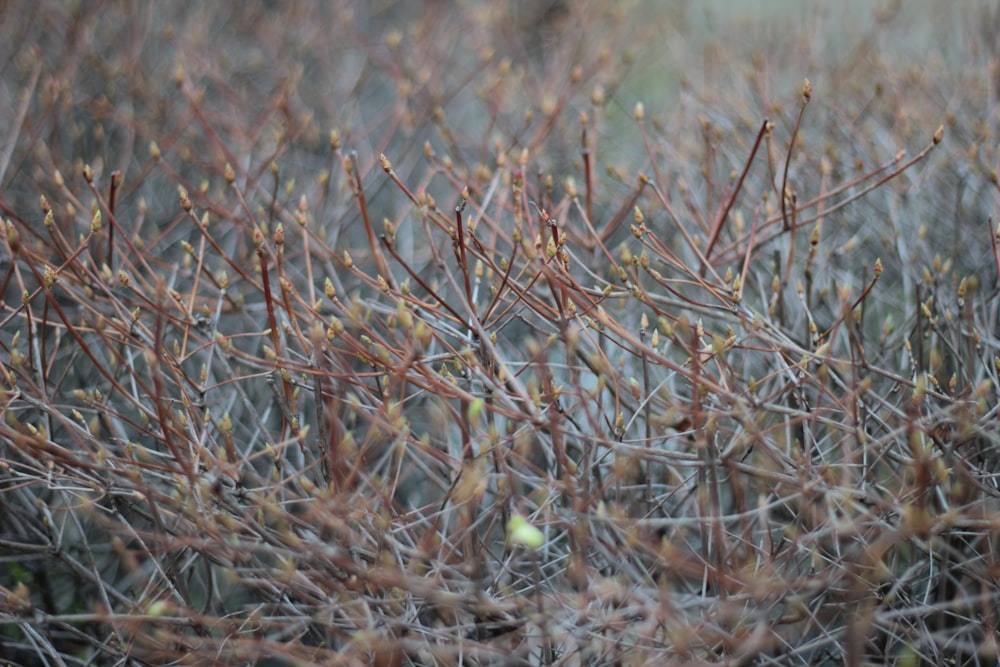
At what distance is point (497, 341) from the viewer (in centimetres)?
241

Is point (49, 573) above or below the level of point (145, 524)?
below

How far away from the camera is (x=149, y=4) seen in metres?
4.67

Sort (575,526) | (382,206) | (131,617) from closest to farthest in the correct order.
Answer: (131,617), (575,526), (382,206)

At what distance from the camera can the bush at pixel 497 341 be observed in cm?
195

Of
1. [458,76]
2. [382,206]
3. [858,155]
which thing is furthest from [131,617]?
[458,76]

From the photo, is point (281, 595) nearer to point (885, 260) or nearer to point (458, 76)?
point (885, 260)

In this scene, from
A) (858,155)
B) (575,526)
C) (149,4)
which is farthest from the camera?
(149,4)

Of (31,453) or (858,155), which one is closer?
(31,453)

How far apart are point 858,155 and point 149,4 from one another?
156 inches

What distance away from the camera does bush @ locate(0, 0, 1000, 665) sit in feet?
6.40

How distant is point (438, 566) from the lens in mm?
1935

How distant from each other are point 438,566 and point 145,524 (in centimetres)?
128

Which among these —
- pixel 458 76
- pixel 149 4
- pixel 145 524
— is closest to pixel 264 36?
pixel 149 4

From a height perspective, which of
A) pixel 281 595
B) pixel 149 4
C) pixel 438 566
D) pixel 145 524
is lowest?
pixel 145 524
